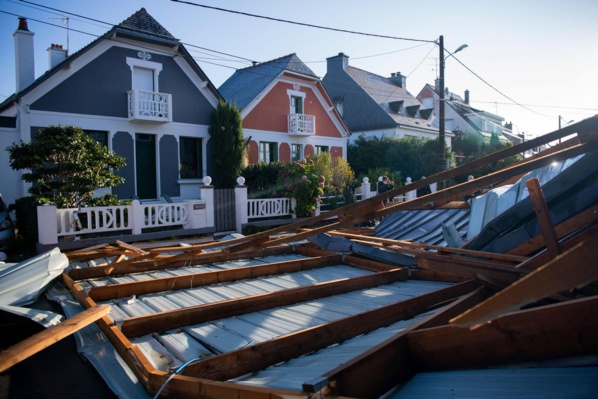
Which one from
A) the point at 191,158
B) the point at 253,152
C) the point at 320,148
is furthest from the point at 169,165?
the point at 320,148

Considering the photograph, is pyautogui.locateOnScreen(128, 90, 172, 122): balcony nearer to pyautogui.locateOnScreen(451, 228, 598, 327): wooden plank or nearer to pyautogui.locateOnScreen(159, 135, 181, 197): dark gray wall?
pyautogui.locateOnScreen(159, 135, 181, 197): dark gray wall

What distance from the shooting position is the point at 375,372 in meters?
2.31

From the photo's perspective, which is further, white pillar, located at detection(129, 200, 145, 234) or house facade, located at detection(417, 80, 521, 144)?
house facade, located at detection(417, 80, 521, 144)

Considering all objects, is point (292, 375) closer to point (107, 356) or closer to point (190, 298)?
point (107, 356)

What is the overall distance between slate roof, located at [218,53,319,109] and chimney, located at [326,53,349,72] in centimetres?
1107

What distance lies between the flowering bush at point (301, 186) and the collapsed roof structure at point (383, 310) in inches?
337

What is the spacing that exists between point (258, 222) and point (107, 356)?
446 inches

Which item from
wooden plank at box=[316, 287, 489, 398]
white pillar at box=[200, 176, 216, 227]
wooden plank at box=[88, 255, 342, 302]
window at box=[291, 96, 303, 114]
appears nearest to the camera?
wooden plank at box=[316, 287, 489, 398]

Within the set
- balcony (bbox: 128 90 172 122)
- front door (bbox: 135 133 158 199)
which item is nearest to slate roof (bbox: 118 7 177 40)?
balcony (bbox: 128 90 172 122)

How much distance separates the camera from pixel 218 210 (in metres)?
13.7

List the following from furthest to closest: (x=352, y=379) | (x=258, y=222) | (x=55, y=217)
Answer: (x=258, y=222)
(x=55, y=217)
(x=352, y=379)

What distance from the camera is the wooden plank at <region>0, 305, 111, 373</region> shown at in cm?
263

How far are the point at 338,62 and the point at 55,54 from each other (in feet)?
80.3

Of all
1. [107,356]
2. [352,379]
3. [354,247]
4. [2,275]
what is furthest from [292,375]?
[354,247]
